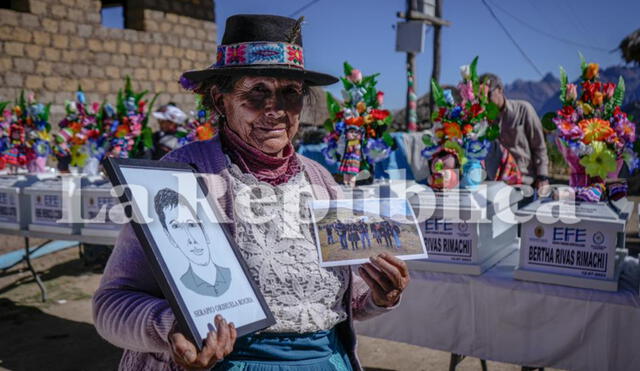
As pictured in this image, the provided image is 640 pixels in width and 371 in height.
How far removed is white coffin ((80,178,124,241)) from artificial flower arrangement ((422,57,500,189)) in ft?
7.38

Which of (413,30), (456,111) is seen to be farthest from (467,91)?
(413,30)

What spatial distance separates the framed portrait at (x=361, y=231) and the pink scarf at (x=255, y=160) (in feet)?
0.44

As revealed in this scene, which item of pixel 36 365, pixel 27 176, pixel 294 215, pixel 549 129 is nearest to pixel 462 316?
pixel 549 129

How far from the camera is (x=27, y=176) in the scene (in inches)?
170

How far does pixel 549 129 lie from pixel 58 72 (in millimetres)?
8160

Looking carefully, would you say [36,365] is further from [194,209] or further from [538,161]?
[538,161]

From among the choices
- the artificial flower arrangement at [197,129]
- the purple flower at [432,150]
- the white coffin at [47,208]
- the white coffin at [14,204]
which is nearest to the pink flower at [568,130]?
the purple flower at [432,150]

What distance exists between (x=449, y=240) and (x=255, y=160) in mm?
1432

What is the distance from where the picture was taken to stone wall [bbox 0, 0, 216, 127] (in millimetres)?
7703

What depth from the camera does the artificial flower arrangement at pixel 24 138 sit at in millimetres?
4836

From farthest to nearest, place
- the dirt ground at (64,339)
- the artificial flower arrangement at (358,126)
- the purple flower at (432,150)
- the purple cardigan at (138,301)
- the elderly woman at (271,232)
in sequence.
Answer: the dirt ground at (64,339), the artificial flower arrangement at (358,126), the purple flower at (432,150), the elderly woman at (271,232), the purple cardigan at (138,301)

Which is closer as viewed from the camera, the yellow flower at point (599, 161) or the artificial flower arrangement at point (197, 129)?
the yellow flower at point (599, 161)

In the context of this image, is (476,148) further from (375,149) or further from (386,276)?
(386,276)

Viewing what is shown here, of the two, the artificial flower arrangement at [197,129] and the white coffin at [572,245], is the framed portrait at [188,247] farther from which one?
the artificial flower arrangement at [197,129]
